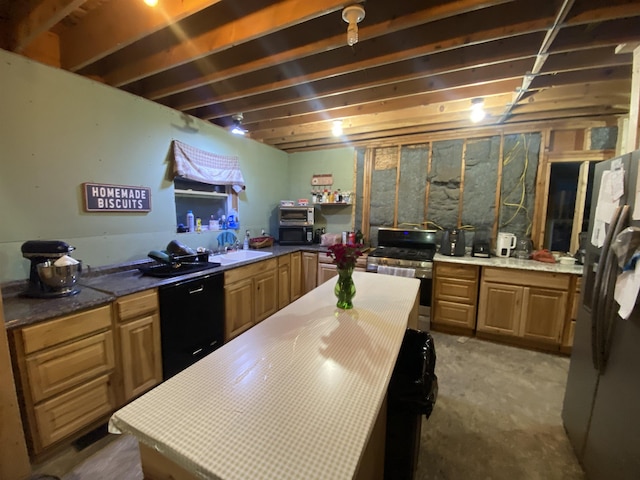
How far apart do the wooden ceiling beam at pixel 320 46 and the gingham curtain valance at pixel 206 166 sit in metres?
0.54

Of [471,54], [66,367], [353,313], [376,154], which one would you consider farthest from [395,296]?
[376,154]

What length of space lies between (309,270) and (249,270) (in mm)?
1132

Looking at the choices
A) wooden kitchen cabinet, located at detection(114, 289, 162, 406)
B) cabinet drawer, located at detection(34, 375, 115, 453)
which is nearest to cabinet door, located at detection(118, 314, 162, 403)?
wooden kitchen cabinet, located at detection(114, 289, 162, 406)

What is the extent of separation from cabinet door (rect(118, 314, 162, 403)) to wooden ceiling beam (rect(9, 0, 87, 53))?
188 cm

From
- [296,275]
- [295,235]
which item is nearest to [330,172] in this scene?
[295,235]

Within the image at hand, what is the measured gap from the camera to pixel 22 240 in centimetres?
183

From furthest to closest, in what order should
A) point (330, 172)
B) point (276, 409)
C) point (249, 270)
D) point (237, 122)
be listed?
1. point (330, 172)
2. point (237, 122)
3. point (249, 270)
4. point (276, 409)

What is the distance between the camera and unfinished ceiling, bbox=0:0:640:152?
4.90ft

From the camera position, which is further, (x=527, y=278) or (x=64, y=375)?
(x=527, y=278)

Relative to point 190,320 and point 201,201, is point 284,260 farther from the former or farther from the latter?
point 190,320

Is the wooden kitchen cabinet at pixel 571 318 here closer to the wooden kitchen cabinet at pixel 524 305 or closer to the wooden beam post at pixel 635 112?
the wooden kitchen cabinet at pixel 524 305

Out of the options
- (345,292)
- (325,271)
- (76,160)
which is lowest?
(325,271)

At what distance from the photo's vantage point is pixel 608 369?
1.32 metres

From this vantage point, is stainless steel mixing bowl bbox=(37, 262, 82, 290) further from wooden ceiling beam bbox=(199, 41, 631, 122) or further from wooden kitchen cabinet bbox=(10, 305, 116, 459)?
wooden ceiling beam bbox=(199, 41, 631, 122)
